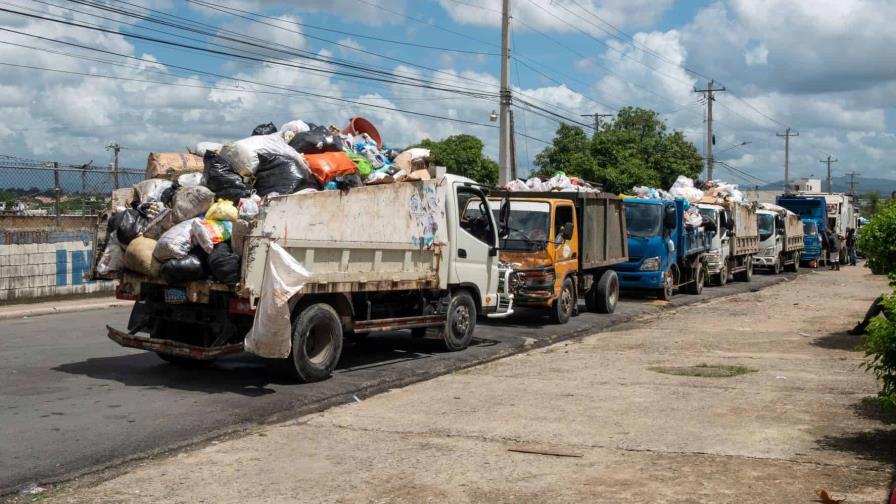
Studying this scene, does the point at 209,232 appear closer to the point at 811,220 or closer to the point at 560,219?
the point at 560,219

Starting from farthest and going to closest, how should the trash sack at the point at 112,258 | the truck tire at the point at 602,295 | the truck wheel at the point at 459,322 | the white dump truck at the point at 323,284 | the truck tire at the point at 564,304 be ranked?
1. the truck tire at the point at 602,295
2. the truck tire at the point at 564,304
3. the truck wheel at the point at 459,322
4. the trash sack at the point at 112,258
5. the white dump truck at the point at 323,284

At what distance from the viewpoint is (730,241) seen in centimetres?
2673

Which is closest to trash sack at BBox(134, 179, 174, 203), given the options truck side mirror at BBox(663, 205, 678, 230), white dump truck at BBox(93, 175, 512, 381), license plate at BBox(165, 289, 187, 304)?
white dump truck at BBox(93, 175, 512, 381)

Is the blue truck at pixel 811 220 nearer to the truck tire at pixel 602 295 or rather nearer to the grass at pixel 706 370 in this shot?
the truck tire at pixel 602 295

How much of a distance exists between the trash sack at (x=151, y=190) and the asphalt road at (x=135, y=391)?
6.63 feet

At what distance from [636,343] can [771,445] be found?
676 cm

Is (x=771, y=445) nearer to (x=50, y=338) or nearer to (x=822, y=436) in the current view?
(x=822, y=436)

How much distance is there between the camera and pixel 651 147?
53.1m

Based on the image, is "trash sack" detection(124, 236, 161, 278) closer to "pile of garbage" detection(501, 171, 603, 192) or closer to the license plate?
the license plate

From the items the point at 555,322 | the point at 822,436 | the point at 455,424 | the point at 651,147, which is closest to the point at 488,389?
the point at 455,424

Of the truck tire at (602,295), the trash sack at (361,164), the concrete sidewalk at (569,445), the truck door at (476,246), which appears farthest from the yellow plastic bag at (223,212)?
the truck tire at (602,295)

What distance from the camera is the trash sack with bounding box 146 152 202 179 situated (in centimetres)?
1054

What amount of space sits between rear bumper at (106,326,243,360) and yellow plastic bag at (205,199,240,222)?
131 centimetres

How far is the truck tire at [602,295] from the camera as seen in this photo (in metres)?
17.9
